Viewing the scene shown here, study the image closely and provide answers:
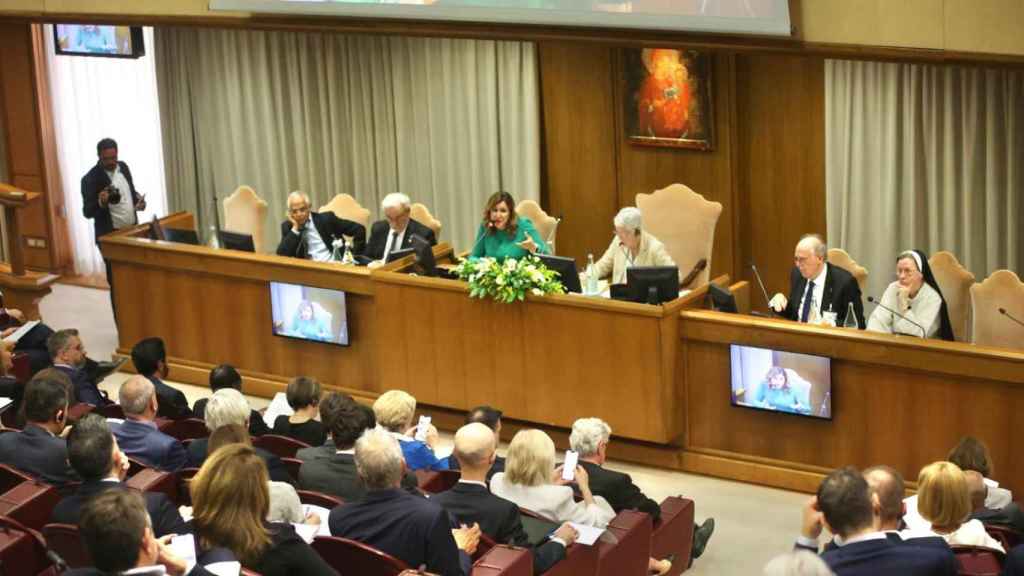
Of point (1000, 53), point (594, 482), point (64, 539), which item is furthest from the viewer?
point (1000, 53)

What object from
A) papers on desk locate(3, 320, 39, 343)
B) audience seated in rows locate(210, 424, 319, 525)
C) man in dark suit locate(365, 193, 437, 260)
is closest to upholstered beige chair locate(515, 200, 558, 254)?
man in dark suit locate(365, 193, 437, 260)

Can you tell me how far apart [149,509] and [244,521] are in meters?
0.62

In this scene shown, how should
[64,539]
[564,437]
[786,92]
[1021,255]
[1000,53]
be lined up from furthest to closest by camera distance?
1. [786,92]
2. [1021,255]
3. [564,437]
4. [1000,53]
5. [64,539]

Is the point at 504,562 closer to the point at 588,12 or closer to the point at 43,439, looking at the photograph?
the point at 43,439

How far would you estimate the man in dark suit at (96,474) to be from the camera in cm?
498

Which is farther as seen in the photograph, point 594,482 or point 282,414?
point 282,414

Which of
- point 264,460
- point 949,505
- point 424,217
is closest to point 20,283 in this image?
point 424,217

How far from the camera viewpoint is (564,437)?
8273 mm

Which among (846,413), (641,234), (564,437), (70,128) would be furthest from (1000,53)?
(70,128)

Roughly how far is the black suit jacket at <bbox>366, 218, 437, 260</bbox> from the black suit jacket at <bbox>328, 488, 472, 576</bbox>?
13.9 ft

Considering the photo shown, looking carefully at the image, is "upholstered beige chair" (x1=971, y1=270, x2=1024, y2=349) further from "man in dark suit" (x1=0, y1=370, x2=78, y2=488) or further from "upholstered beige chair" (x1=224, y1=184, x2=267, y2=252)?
"upholstered beige chair" (x1=224, y1=184, x2=267, y2=252)

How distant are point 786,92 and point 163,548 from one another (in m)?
6.52

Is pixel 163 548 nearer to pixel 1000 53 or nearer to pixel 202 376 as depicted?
pixel 1000 53

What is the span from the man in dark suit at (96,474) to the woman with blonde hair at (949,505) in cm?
253
